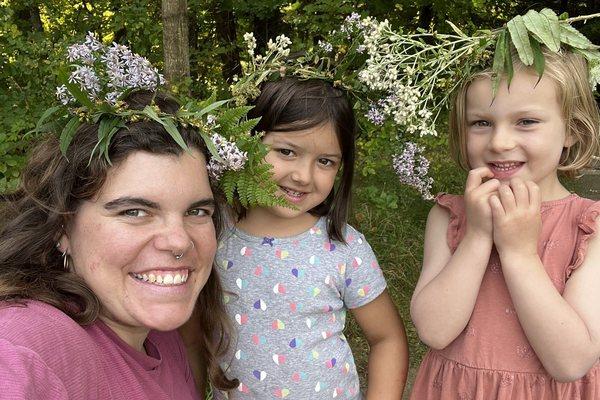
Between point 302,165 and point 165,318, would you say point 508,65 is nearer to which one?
point 302,165

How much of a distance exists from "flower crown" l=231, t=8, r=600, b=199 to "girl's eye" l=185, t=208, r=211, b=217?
1.92 ft

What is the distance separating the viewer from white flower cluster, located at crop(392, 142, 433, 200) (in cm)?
273

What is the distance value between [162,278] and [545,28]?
1.45 metres

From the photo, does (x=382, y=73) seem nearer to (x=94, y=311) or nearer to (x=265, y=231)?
(x=265, y=231)

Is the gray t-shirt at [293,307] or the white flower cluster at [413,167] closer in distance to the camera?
the gray t-shirt at [293,307]

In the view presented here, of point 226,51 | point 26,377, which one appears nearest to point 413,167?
point 26,377

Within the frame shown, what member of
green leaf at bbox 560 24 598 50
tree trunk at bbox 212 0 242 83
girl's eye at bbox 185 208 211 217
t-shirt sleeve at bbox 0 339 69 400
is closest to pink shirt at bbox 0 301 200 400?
t-shirt sleeve at bbox 0 339 69 400

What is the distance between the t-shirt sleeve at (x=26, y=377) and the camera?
1261 millimetres

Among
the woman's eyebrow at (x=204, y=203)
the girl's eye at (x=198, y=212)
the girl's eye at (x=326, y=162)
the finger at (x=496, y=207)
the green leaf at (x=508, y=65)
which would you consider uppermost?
the green leaf at (x=508, y=65)

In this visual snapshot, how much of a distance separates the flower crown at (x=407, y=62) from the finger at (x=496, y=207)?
1.18 feet

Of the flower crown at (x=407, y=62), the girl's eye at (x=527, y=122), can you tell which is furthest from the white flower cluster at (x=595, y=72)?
the girl's eye at (x=527, y=122)

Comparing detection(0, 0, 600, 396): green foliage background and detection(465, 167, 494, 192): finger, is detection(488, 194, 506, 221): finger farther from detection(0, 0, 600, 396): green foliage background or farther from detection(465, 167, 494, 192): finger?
detection(0, 0, 600, 396): green foliage background

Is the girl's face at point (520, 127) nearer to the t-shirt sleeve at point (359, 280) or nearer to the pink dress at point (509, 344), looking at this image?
the pink dress at point (509, 344)

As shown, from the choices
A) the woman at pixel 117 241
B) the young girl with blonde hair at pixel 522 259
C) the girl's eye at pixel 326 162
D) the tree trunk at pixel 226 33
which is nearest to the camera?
the woman at pixel 117 241
